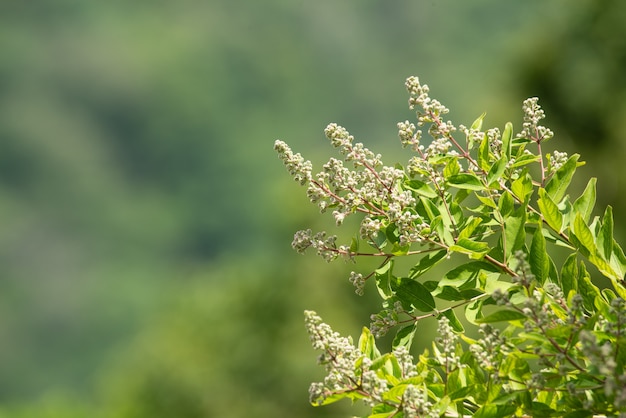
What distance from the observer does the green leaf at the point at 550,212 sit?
224cm

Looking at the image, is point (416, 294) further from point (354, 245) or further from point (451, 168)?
point (451, 168)

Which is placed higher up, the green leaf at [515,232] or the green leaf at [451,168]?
the green leaf at [451,168]

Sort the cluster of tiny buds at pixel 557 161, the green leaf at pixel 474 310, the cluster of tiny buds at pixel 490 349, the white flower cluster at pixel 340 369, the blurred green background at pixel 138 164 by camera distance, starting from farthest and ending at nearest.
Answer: the blurred green background at pixel 138 164, the cluster of tiny buds at pixel 557 161, the green leaf at pixel 474 310, the white flower cluster at pixel 340 369, the cluster of tiny buds at pixel 490 349

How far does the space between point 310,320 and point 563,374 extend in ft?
2.06

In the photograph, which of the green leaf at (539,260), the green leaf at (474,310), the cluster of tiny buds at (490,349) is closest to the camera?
the cluster of tiny buds at (490,349)

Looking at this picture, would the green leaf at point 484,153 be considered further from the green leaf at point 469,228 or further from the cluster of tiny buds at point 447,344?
the cluster of tiny buds at point 447,344

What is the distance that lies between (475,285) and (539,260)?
0.23 metres

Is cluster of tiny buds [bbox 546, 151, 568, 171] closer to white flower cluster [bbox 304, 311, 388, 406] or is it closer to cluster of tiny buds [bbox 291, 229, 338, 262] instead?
cluster of tiny buds [bbox 291, 229, 338, 262]

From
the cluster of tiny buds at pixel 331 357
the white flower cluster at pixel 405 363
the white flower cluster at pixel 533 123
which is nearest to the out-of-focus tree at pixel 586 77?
the white flower cluster at pixel 533 123

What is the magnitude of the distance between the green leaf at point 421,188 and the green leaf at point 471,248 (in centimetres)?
23

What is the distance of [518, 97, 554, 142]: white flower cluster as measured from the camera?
247cm

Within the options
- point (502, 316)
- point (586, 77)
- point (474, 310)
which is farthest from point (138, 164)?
point (502, 316)

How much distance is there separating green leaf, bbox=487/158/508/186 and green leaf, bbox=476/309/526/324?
59 cm

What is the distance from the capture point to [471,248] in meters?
2.26
